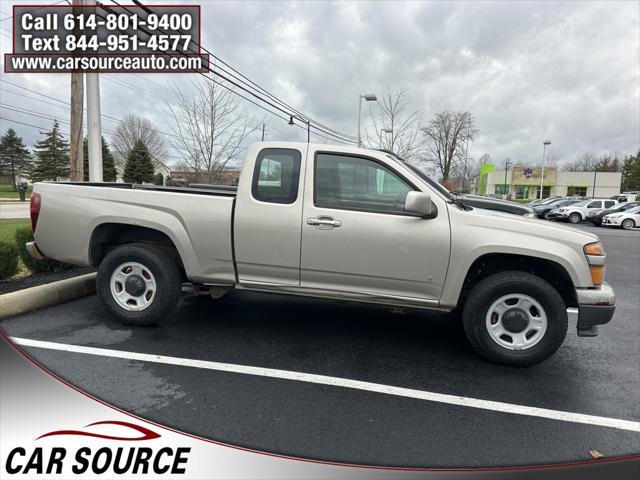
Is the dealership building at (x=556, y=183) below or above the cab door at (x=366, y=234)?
above

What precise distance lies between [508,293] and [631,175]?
98.8 m

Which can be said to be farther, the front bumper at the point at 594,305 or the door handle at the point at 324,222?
the door handle at the point at 324,222

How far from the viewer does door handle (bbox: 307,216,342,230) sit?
143 inches

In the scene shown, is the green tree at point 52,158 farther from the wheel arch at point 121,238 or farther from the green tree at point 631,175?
the green tree at point 631,175

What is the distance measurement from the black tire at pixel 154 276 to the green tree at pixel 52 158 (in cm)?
5204

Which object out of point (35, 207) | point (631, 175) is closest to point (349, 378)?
point (35, 207)

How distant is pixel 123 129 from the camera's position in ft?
162

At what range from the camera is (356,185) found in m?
3.80

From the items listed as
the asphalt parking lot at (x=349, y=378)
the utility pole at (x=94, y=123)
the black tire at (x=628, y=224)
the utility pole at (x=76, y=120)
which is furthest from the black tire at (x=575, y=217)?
the utility pole at (x=76, y=120)

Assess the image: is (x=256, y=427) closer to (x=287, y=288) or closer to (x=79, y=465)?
(x=79, y=465)

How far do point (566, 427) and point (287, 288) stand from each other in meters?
2.45

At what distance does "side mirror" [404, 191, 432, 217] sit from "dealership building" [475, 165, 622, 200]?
224ft

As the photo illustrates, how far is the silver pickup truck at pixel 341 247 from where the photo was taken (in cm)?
349

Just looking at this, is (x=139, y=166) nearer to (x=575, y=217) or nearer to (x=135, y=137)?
(x=135, y=137)
